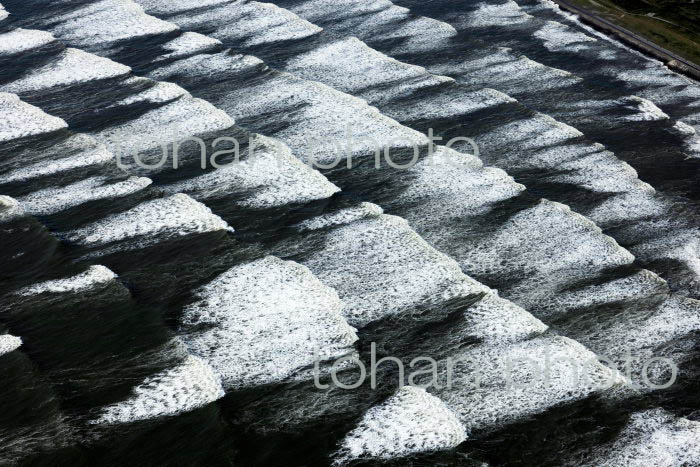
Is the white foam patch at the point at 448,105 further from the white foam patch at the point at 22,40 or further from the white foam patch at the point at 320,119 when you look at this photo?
the white foam patch at the point at 22,40

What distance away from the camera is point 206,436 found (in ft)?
34.4

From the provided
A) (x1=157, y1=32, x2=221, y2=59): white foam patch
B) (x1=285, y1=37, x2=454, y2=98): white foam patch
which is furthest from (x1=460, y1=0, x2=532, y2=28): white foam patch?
(x1=157, y1=32, x2=221, y2=59): white foam patch

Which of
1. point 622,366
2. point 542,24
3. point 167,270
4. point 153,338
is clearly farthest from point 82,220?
point 542,24

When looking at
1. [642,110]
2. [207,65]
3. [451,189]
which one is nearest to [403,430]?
[451,189]

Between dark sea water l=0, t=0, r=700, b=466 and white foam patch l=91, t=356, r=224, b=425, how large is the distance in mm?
32

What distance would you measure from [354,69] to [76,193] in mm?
8666

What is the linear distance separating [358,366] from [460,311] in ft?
6.85

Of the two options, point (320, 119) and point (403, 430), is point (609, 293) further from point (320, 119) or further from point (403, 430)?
point (320, 119)

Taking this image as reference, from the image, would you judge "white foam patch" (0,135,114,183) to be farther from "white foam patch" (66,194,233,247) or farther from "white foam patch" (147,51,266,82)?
"white foam patch" (147,51,266,82)

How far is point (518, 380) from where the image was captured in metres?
11.3

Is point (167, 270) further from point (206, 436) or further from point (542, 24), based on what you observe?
point (542, 24)

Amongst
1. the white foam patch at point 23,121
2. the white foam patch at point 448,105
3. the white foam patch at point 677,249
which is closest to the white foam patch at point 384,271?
the white foam patch at point 677,249

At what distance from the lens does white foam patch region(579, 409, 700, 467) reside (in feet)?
33.1

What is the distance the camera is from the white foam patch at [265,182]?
15.9 meters
